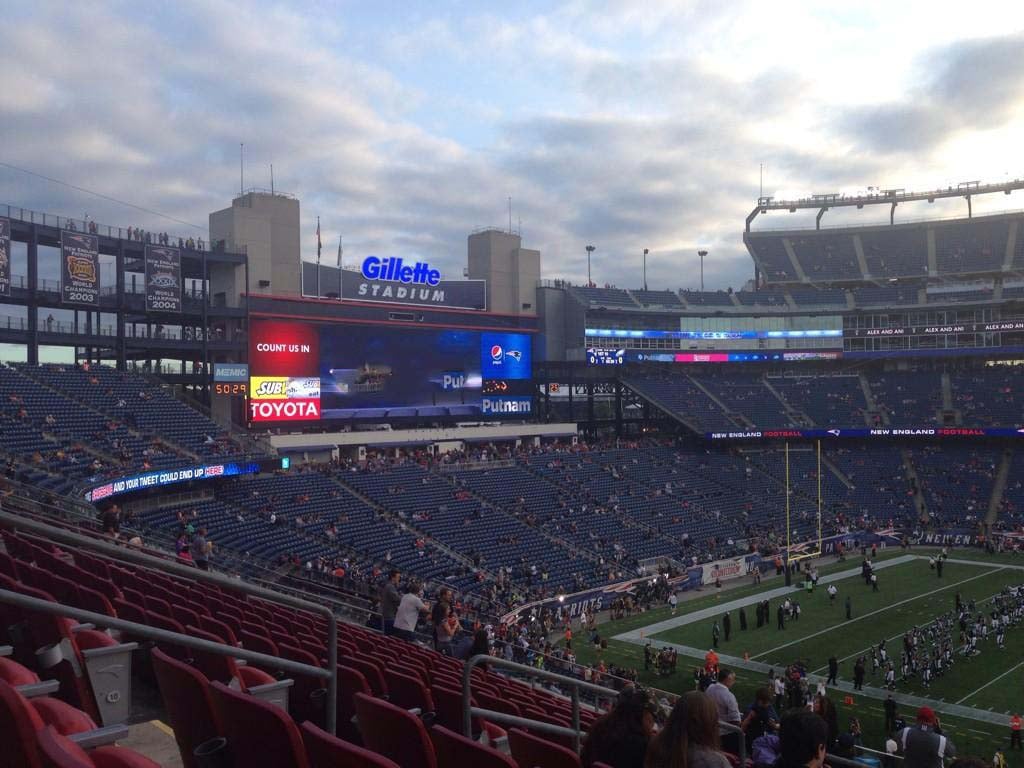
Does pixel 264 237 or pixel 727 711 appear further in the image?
pixel 264 237

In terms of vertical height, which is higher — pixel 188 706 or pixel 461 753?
→ pixel 188 706

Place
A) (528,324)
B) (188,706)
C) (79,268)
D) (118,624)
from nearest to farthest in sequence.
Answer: (118,624)
(188,706)
(79,268)
(528,324)

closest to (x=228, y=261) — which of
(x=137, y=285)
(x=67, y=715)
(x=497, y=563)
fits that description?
(x=137, y=285)

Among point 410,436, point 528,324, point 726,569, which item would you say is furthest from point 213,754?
point 528,324

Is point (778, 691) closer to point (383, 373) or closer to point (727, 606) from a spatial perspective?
point (727, 606)

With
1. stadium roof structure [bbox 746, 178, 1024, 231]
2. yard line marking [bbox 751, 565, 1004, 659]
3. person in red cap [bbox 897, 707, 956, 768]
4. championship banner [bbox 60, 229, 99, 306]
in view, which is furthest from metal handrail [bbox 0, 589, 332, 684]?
stadium roof structure [bbox 746, 178, 1024, 231]

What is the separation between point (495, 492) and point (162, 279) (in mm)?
20679

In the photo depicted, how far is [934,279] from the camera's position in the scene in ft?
246

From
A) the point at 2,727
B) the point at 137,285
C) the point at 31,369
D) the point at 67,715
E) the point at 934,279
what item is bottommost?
the point at 67,715

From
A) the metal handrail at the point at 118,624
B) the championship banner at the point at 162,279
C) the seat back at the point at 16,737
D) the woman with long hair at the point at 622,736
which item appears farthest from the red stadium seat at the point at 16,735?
the championship banner at the point at 162,279

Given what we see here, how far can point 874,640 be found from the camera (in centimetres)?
3156

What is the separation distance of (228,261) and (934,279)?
2489 inches

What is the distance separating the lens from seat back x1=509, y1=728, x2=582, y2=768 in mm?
4148

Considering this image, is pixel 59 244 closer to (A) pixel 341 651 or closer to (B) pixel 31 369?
(B) pixel 31 369
